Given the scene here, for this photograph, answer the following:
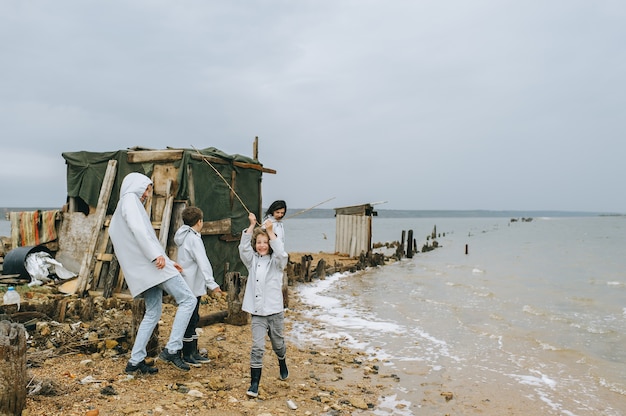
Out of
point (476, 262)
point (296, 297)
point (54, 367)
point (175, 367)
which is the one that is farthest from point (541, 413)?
point (476, 262)

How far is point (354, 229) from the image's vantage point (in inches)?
956

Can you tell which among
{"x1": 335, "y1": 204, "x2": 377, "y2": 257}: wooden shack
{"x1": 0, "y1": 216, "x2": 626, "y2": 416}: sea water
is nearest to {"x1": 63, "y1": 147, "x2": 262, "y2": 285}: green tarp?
{"x1": 0, "y1": 216, "x2": 626, "y2": 416}: sea water

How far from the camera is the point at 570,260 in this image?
94.4 feet

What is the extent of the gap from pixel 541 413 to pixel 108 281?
306 inches

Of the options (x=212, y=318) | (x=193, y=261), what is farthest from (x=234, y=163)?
(x=193, y=261)

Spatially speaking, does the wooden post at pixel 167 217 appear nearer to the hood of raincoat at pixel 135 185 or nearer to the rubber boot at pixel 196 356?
the rubber boot at pixel 196 356

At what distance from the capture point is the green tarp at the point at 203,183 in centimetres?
984

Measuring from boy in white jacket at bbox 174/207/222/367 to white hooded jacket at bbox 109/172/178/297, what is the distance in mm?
540

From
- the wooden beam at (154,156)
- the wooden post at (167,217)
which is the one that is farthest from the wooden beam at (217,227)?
the wooden beam at (154,156)

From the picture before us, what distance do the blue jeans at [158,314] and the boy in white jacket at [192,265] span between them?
416 mm

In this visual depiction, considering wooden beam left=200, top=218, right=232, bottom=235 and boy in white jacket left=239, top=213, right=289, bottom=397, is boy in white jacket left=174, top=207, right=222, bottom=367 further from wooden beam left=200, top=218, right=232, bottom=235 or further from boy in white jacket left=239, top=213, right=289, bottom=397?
wooden beam left=200, top=218, right=232, bottom=235

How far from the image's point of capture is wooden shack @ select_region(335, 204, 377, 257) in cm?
2361

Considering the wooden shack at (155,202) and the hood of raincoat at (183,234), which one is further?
the wooden shack at (155,202)

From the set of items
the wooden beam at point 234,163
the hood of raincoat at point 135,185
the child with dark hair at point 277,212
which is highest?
the wooden beam at point 234,163
